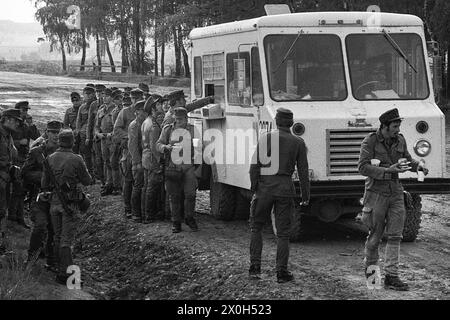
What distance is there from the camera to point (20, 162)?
1334 centimetres

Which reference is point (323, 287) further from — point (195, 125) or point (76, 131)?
point (76, 131)

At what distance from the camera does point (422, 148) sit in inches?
454

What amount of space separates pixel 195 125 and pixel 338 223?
2.69m

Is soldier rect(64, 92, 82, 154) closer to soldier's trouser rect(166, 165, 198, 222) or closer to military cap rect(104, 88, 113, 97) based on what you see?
military cap rect(104, 88, 113, 97)

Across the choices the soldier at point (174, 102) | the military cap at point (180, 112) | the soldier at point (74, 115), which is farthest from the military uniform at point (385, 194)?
the soldier at point (74, 115)

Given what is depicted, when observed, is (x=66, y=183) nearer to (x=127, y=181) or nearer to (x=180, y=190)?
(x=180, y=190)

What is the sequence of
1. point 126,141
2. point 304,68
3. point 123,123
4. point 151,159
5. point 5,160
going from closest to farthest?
1. point 5,160
2. point 304,68
3. point 151,159
4. point 126,141
5. point 123,123

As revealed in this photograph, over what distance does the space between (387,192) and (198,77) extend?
5.86m

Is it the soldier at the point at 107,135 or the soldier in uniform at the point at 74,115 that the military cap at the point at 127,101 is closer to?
the soldier at the point at 107,135

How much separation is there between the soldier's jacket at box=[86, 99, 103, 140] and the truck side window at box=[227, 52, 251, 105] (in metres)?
4.83

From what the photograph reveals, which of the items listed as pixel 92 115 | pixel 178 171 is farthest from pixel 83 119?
pixel 178 171

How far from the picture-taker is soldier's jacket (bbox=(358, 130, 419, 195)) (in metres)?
9.00

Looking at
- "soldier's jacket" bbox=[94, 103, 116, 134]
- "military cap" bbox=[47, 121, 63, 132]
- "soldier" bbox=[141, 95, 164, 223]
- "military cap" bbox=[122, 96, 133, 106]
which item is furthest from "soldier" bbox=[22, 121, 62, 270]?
"soldier's jacket" bbox=[94, 103, 116, 134]

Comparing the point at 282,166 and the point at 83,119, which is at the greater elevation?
the point at 83,119
